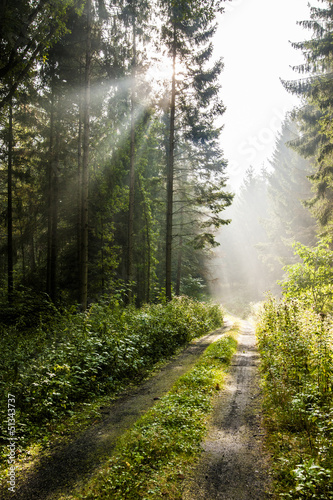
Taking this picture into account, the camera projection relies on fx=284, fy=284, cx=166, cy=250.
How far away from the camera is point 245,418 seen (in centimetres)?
506

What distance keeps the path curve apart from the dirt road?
1334 millimetres

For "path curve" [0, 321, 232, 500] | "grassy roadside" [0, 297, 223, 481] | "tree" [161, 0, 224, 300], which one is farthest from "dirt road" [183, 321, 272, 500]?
"tree" [161, 0, 224, 300]

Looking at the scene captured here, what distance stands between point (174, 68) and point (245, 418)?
56.1ft

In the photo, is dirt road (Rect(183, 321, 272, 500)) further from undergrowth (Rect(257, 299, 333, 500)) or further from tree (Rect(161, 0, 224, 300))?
tree (Rect(161, 0, 224, 300))

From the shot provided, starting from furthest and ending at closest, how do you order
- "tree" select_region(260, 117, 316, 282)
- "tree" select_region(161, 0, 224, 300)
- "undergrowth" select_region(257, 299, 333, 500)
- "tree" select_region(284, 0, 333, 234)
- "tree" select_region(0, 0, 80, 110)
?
1. "tree" select_region(260, 117, 316, 282)
2. "tree" select_region(161, 0, 224, 300)
3. "tree" select_region(284, 0, 333, 234)
4. "tree" select_region(0, 0, 80, 110)
5. "undergrowth" select_region(257, 299, 333, 500)

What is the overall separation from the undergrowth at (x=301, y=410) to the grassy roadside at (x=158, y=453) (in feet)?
3.70

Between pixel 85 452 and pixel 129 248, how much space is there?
1128 centimetres

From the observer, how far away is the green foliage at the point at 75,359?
16.2 ft

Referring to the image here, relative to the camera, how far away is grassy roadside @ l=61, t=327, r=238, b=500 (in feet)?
10.4

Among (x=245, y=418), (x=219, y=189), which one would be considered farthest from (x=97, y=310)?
(x=219, y=189)

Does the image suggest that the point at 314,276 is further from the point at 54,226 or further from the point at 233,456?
the point at 54,226

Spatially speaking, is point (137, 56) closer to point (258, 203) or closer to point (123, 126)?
point (123, 126)

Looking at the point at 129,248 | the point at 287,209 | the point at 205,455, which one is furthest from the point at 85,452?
the point at 287,209

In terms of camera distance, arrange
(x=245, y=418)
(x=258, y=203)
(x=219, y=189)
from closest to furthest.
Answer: (x=245, y=418), (x=219, y=189), (x=258, y=203)
